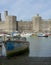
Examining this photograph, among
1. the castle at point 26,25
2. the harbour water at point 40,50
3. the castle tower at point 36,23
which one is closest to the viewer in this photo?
the harbour water at point 40,50

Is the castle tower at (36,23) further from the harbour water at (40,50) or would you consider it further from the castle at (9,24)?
the harbour water at (40,50)

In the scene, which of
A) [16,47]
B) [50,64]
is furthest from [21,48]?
[50,64]

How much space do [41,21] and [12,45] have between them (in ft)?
319

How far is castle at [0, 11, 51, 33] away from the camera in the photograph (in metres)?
110

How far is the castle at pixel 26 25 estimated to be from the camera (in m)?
110

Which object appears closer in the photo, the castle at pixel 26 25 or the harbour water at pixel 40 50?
the harbour water at pixel 40 50

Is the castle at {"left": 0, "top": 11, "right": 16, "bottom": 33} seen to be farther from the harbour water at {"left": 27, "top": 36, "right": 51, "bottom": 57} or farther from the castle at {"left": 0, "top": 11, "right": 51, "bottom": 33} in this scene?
the harbour water at {"left": 27, "top": 36, "right": 51, "bottom": 57}

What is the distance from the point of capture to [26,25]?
362 feet

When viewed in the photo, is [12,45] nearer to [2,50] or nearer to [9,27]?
[2,50]

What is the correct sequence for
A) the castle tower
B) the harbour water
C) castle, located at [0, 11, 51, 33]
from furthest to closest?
the castle tower < castle, located at [0, 11, 51, 33] < the harbour water

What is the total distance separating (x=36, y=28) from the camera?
111125 mm

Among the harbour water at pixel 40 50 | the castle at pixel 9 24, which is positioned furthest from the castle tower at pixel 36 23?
the harbour water at pixel 40 50

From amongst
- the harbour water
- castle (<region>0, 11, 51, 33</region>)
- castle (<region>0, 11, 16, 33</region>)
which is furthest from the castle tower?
Result: the harbour water

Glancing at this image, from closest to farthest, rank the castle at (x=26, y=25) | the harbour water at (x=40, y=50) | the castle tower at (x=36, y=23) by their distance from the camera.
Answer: the harbour water at (x=40, y=50), the castle at (x=26, y=25), the castle tower at (x=36, y=23)
